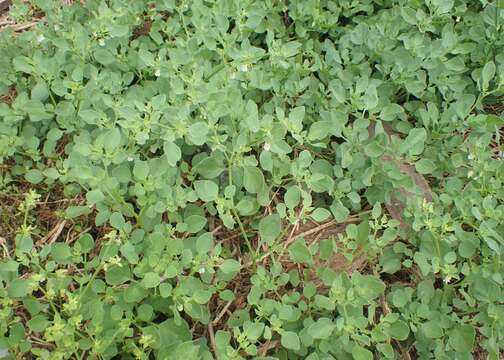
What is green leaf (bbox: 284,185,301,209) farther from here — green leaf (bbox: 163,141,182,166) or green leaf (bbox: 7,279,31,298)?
green leaf (bbox: 7,279,31,298)

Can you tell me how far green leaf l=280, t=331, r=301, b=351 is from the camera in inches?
74.0

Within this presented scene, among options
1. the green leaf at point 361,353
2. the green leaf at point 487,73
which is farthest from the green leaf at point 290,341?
the green leaf at point 487,73

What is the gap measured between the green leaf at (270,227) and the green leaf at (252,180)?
142 mm

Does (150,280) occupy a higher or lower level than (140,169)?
lower

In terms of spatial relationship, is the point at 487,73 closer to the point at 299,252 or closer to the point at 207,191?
the point at 299,252

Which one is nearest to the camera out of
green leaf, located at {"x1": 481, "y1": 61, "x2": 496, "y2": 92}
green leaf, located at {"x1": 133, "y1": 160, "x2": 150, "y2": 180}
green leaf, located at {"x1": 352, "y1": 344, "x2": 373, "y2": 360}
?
green leaf, located at {"x1": 352, "y1": 344, "x2": 373, "y2": 360}

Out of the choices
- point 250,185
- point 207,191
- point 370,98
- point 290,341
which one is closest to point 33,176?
point 207,191

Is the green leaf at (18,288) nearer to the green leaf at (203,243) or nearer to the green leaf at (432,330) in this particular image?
the green leaf at (203,243)

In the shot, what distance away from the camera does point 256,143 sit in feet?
7.32

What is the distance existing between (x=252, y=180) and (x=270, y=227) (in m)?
0.21

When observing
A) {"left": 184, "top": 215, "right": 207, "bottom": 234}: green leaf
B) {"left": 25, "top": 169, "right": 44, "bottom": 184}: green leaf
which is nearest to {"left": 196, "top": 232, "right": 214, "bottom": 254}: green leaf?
{"left": 184, "top": 215, "right": 207, "bottom": 234}: green leaf

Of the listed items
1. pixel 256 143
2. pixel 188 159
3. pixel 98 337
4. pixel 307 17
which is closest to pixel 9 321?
pixel 98 337

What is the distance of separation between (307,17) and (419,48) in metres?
0.59

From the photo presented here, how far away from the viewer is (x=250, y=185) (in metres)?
2.17
